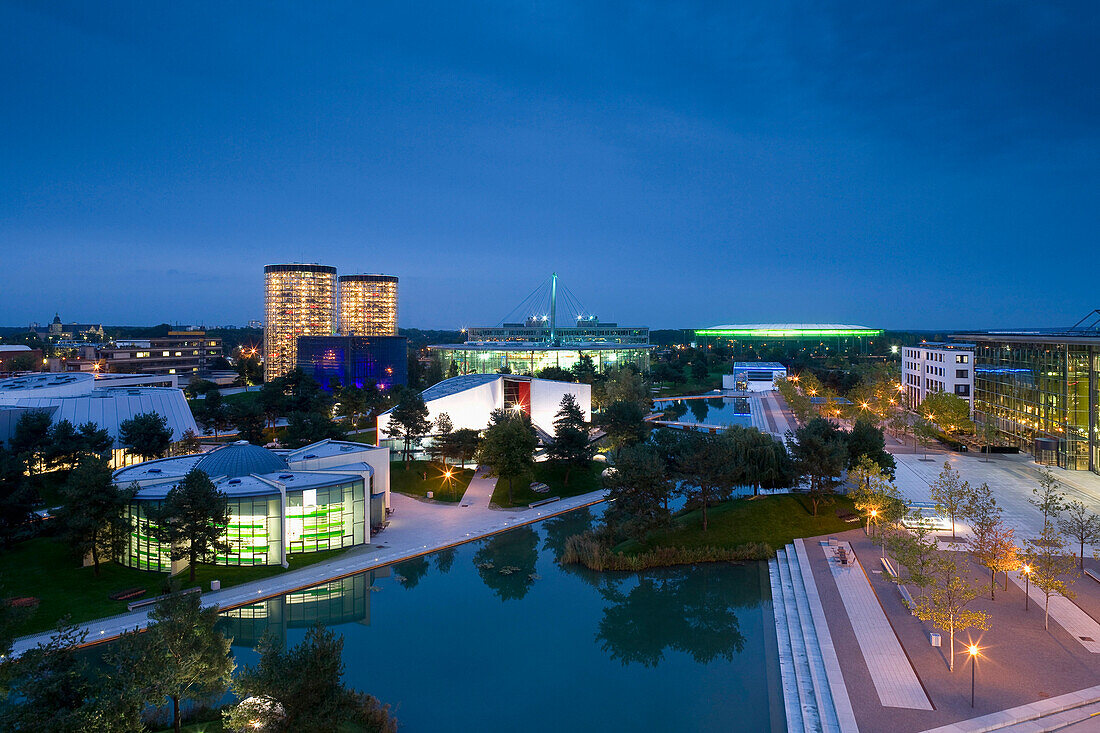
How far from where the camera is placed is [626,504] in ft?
72.4

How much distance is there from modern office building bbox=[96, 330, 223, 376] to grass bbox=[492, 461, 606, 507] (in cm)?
A: 6237

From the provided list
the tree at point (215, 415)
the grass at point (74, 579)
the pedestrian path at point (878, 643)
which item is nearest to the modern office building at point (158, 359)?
the tree at point (215, 415)

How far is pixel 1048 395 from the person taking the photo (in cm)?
3225

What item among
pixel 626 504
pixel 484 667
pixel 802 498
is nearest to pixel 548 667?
pixel 484 667

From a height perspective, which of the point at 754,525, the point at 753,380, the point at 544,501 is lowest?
the point at 544,501

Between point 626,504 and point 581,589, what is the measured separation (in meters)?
3.46

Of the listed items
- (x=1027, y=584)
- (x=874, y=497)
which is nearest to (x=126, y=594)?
(x=874, y=497)

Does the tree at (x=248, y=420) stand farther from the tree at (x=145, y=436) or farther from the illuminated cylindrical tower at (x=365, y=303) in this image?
the illuminated cylindrical tower at (x=365, y=303)

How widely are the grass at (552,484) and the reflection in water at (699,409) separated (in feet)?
74.5

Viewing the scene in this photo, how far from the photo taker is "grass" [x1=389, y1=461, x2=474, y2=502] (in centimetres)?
3034

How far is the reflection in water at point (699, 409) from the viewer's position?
55.3 metres

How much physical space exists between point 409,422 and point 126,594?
1668 cm

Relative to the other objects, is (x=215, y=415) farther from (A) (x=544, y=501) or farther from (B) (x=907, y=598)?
(B) (x=907, y=598)

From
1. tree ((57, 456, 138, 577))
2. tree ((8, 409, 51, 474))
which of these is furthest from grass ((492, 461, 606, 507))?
tree ((8, 409, 51, 474))
